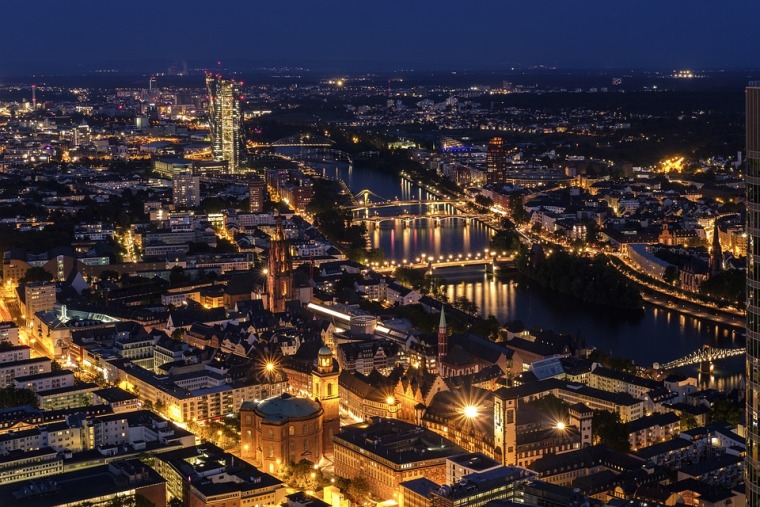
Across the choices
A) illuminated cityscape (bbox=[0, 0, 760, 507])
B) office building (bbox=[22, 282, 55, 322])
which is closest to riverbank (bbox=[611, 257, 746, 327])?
illuminated cityscape (bbox=[0, 0, 760, 507])

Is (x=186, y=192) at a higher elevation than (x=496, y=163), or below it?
below

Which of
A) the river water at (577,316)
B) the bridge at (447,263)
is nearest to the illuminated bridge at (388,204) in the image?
the river water at (577,316)

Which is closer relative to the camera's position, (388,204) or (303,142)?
(388,204)

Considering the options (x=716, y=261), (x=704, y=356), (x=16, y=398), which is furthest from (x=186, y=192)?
(x=704, y=356)

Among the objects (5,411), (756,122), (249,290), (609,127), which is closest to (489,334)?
(249,290)

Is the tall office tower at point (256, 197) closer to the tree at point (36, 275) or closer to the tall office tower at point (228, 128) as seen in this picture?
the tree at point (36, 275)

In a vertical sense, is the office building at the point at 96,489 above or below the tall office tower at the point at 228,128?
below

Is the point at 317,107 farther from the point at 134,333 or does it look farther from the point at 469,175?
the point at 134,333

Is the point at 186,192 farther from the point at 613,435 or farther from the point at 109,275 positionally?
the point at 613,435

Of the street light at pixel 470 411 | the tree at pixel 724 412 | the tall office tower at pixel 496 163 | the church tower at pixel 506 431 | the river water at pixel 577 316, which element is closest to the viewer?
the church tower at pixel 506 431
